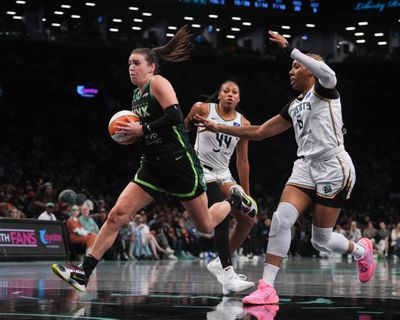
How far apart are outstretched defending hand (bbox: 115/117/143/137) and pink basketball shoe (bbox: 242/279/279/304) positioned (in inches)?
65.8

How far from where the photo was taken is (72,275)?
6.75 m

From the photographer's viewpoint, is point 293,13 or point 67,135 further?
point 293,13

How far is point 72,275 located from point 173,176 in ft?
4.12

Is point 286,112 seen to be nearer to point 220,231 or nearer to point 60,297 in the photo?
point 220,231

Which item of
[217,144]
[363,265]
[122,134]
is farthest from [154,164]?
[363,265]

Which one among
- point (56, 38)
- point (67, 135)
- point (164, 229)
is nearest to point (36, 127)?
point (67, 135)

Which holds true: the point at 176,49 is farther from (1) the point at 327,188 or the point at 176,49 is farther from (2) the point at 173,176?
(1) the point at 327,188

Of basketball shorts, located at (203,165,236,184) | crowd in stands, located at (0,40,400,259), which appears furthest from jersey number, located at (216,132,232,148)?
crowd in stands, located at (0,40,400,259)

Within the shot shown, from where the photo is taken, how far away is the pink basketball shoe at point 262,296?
6.37m

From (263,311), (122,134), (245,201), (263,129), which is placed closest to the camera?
(263,311)

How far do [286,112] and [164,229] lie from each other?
49.7 feet

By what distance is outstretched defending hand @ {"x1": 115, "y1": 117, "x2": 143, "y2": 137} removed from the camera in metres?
6.50

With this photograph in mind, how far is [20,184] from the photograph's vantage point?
2511 cm

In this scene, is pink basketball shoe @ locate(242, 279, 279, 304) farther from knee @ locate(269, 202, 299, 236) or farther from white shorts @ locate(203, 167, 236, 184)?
white shorts @ locate(203, 167, 236, 184)
